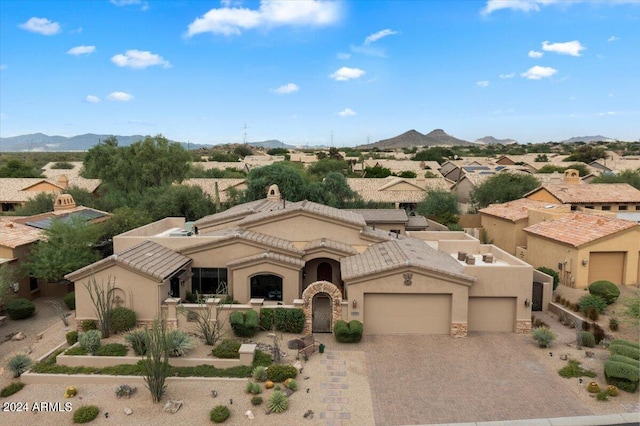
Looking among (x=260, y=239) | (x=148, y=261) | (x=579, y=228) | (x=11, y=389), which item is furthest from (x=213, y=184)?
(x=11, y=389)

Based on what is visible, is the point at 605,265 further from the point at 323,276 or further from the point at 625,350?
the point at 323,276

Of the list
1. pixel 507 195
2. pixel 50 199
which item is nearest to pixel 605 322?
pixel 507 195

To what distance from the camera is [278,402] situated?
50.6 ft

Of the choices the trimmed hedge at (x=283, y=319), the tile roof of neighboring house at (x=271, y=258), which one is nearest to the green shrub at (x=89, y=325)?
the tile roof of neighboring house at (x=271, y=258)

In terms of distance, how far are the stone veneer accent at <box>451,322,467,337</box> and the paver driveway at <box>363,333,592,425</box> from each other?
447 millimetres

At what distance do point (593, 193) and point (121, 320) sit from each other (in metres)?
43.6

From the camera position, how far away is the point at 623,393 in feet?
53.7

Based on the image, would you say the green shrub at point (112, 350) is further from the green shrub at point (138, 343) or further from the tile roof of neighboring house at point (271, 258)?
the tile roof of neighboring house at point (271, 258)

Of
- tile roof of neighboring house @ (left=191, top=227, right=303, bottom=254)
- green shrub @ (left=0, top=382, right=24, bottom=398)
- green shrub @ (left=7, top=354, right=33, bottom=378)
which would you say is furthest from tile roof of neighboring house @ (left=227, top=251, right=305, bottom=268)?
green shrub @ (left=0, top=382, right=24, bottom=398)

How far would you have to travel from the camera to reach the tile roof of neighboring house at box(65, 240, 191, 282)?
22.1 m

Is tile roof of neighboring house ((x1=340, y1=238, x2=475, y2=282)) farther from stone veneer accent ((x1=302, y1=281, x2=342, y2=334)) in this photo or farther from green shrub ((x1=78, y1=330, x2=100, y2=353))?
green shrub ((x1=78, y1=330, x2=100, y2=353))

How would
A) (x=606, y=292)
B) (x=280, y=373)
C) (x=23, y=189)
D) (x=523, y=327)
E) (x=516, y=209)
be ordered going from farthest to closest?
(x=23, y=189)
(x=516, y=209)
(x=606, y=292)
(x=523, y=327)
(x=280, y=373)

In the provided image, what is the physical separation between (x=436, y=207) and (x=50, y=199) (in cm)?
4036

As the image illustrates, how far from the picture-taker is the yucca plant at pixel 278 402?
601 inches
